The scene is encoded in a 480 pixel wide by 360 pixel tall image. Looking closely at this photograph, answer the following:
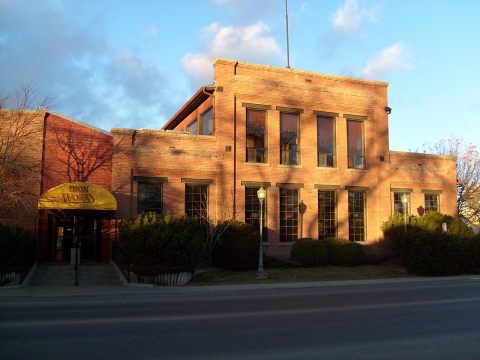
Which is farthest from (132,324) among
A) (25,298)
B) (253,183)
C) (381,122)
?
(381,122)

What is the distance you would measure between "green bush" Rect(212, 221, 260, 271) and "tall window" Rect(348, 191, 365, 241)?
705 cm

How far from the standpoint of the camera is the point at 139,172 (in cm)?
2481

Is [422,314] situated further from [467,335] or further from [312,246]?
[312,246]

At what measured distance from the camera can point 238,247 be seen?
23.8 meters

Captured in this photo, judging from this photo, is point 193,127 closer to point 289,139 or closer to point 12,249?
point 289,139

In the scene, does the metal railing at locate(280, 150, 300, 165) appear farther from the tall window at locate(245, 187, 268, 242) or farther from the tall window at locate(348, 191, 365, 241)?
the tall window at locate(348, 191, 365, 241)

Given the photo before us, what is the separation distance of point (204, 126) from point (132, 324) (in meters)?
20.9

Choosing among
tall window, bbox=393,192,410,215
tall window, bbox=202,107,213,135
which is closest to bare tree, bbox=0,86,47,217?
tall window, bbox=202,107,213,135

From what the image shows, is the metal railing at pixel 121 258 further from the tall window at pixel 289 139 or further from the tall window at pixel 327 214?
the tall window at pixel 327 214

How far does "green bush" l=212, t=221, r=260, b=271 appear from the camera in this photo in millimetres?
23750

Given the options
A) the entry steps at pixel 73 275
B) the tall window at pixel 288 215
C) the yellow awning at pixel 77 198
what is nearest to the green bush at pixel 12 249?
the entry steps at pixel 73 275

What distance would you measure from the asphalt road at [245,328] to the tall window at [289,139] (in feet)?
44.0

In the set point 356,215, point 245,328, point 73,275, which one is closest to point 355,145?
point 356,215

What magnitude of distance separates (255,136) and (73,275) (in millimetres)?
11634
